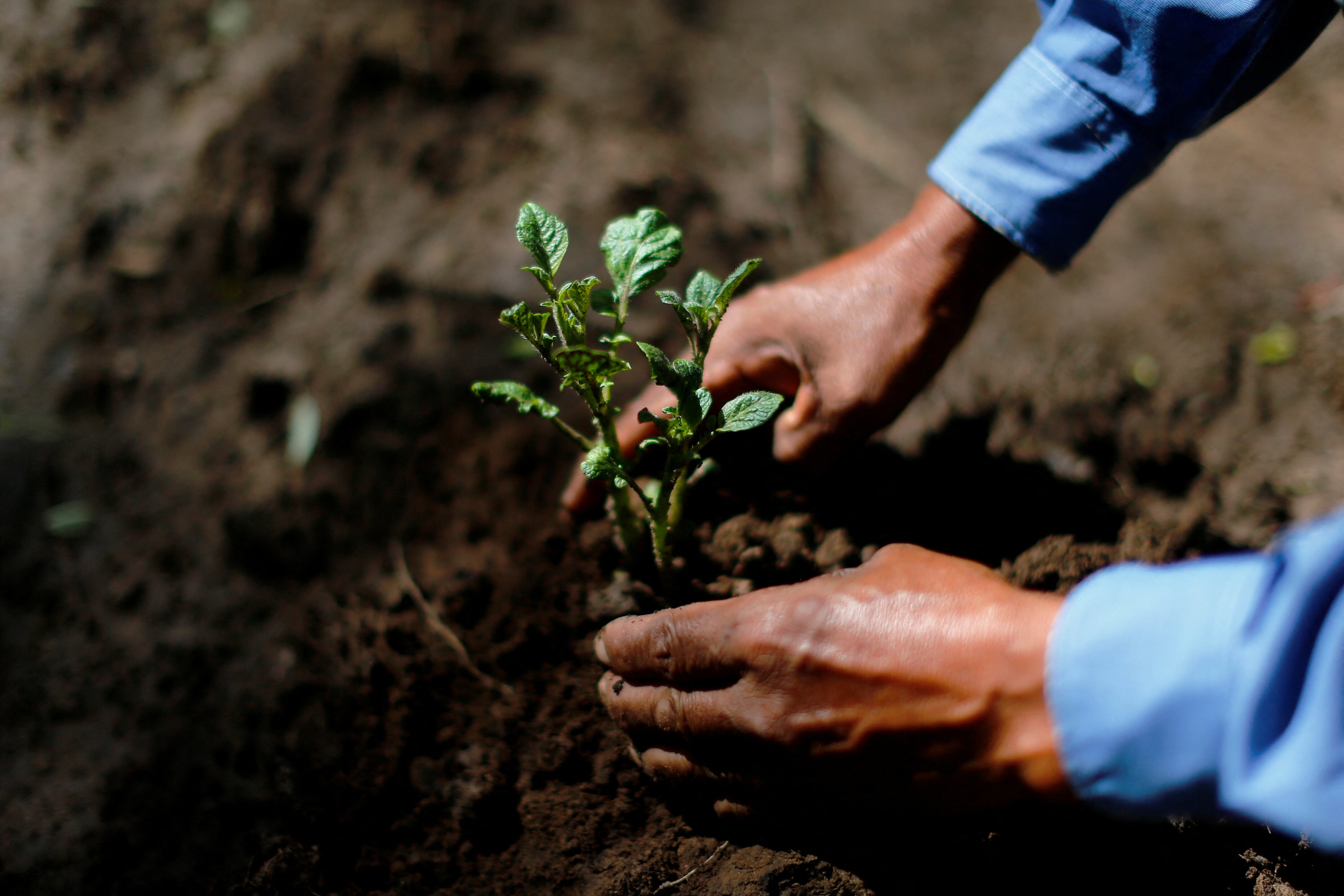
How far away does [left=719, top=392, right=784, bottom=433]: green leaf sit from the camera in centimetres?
127

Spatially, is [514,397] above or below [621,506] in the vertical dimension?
above

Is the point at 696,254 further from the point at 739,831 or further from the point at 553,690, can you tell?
the point at 739,831

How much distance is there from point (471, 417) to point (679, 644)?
1.09 metres

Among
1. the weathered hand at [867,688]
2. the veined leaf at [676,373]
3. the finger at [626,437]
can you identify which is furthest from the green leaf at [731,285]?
the weathered hand at [867,688]

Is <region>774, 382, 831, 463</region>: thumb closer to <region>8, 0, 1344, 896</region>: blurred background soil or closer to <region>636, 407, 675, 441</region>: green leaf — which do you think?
<region>8, 0, 1344, 896</region>: blurred background soil

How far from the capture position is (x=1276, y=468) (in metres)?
2.14

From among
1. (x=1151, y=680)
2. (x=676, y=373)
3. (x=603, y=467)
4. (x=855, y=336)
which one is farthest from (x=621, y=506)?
(x=1151, y=680)

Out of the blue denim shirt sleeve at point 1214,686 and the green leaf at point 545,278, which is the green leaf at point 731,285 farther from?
the blue denim shirt sleeve at point 1214,686

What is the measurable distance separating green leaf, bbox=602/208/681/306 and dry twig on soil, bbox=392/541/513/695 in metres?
0.85

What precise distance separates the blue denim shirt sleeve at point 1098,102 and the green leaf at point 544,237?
35.5 inches

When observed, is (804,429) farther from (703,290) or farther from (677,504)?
(703,290)

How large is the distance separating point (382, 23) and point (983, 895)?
3.37m

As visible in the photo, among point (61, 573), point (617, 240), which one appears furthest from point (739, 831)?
point (61, 573)

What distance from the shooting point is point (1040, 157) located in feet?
5.23
